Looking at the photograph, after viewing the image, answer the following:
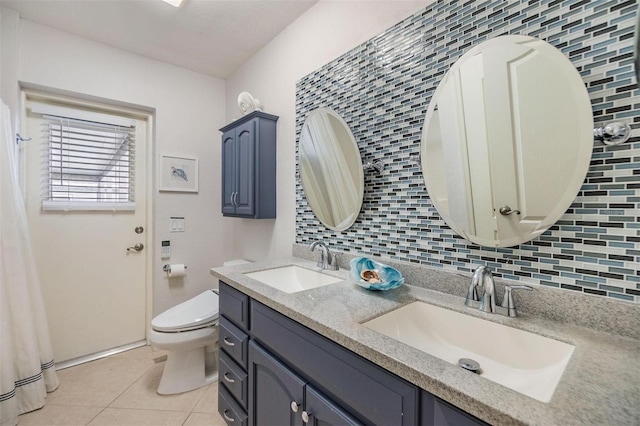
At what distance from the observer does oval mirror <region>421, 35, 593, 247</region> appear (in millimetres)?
798

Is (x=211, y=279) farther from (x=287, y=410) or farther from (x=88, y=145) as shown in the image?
(x=287, y=410)

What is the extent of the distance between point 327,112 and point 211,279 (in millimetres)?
1968

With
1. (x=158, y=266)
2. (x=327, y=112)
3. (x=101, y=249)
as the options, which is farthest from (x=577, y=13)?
(x=101, y=249)

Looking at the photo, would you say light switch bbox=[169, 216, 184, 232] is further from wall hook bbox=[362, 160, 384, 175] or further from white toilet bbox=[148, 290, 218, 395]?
wall hook bbox=[362, 160, 384, 175]

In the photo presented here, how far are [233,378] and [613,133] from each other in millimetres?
1703

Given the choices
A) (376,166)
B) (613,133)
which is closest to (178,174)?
(376,166)

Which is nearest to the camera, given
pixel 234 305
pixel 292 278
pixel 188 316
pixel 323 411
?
pixel 323 411

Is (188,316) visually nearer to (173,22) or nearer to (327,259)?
(327,259)

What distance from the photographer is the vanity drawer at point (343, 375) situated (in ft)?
2.08

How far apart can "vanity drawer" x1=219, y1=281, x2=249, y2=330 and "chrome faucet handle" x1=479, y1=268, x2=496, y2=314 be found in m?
0.93

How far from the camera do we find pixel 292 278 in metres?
1.56

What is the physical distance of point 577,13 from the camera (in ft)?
2.60

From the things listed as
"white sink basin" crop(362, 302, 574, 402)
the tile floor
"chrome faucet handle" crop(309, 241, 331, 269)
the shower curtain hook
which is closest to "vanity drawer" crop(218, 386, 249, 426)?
the tile floor

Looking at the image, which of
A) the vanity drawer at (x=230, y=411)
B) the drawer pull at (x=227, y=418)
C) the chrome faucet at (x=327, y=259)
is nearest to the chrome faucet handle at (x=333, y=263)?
the chrome faucet at (x=327, y=259)
